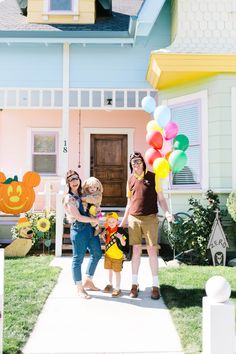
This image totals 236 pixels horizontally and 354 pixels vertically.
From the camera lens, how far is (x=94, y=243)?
4594 mm

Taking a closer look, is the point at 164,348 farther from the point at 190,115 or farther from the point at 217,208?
the point at 190,115

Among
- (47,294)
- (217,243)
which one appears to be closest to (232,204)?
(217,243)

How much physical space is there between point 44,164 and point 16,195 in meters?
2.89

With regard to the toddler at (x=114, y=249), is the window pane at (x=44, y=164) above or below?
above

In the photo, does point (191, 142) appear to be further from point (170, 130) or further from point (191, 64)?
point (170, 130)

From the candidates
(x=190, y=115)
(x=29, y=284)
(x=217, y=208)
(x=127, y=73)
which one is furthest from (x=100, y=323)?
(x=127, y=73)

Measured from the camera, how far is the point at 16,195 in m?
7.84

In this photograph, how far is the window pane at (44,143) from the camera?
10609mm

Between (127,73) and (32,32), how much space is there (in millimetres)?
2123

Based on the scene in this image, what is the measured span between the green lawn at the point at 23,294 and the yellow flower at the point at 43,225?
85cm

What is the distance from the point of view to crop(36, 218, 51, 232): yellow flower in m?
7.61

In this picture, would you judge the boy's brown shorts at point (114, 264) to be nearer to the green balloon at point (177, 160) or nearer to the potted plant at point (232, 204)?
the green balloon at point (177, 160)

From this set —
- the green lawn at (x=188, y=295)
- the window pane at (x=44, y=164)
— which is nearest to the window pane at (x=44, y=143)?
the window pane at (x=44, y=164)

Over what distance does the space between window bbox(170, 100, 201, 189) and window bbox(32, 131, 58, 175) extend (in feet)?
13.6
